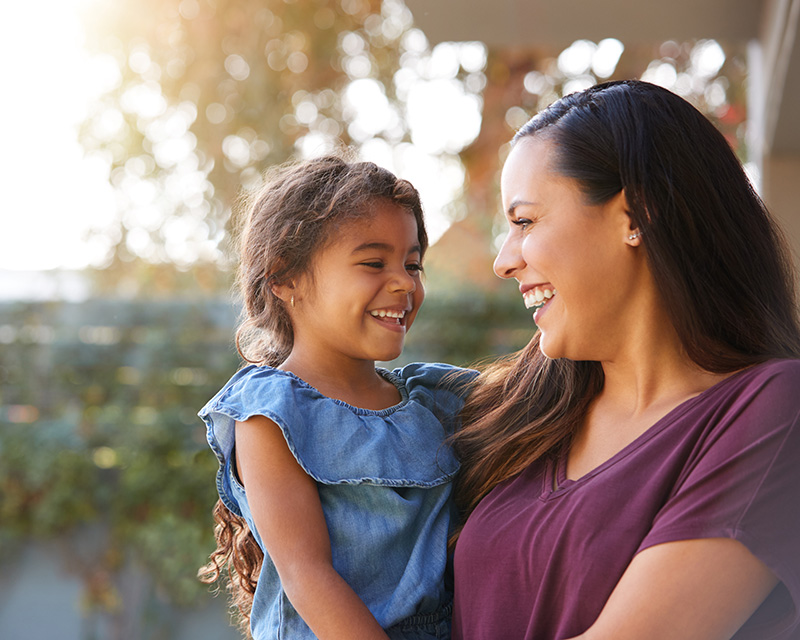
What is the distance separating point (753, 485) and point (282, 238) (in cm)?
111

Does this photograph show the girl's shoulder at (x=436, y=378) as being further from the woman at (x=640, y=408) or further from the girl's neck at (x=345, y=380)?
the woman at (x=640, y=408)

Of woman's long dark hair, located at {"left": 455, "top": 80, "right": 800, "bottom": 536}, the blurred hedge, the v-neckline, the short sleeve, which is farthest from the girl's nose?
the blurred hedge

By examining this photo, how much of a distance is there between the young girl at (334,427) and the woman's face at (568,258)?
349 mm

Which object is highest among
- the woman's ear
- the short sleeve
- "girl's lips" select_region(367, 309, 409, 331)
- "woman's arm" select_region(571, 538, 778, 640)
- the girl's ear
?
the woman's ear

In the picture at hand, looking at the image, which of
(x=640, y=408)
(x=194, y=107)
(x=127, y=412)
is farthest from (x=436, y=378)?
(x=194, y=107)

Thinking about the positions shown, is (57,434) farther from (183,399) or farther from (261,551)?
(261,551)

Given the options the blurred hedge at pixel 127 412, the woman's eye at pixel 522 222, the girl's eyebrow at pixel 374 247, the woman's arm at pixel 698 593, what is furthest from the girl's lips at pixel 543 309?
the blurred hedge at pixel 127 412

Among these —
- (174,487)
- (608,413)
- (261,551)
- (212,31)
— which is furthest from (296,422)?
(212,31)

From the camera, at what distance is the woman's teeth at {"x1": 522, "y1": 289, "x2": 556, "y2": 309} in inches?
63.2

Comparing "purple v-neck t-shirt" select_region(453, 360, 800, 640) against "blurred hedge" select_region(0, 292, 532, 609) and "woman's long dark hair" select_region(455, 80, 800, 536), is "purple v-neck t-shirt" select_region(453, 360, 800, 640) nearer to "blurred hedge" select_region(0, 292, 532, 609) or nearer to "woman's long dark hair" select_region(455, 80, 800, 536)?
"woman's long dark hair" select_region(455, 80, 800, 536)

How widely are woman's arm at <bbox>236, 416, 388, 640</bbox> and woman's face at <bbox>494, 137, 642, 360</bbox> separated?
525 mm

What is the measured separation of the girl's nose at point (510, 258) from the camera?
1.63m

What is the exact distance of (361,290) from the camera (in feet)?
6.03

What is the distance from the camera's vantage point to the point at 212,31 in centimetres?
640
